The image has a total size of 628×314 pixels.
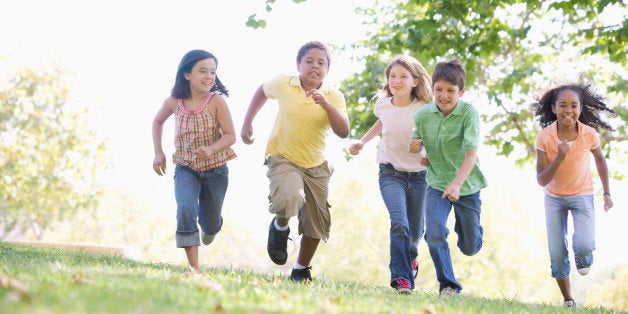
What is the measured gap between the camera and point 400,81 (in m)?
7.75

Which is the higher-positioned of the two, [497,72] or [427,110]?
[497,72]

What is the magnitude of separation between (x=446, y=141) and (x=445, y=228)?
758mm

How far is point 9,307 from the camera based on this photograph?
3416 mm

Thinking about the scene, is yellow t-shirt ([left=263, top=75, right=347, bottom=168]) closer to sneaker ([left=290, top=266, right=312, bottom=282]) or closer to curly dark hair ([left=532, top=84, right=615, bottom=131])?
sneaker ([left=290, top=266, right=312, bottom=282])

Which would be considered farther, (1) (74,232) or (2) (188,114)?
(1) (74,232)

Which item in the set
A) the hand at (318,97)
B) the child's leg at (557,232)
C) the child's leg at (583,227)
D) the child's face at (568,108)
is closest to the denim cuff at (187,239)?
the hand at (318,97)

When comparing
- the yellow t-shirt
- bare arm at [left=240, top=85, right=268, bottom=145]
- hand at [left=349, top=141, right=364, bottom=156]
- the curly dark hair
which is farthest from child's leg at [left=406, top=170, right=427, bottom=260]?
the curly dark hair

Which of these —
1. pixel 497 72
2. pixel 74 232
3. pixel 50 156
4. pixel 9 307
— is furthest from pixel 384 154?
pixel 74 232

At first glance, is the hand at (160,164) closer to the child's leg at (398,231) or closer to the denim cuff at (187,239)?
the denim cuff at (187,239)

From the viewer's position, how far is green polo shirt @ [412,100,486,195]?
24.1ft

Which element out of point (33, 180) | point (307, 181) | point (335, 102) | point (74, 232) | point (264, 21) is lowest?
point (74, 232)

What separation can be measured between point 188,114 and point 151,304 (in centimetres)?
406

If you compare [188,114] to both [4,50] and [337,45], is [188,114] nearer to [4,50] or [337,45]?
[337,45]

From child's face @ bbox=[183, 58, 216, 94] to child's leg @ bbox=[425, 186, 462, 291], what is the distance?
2271 mm
